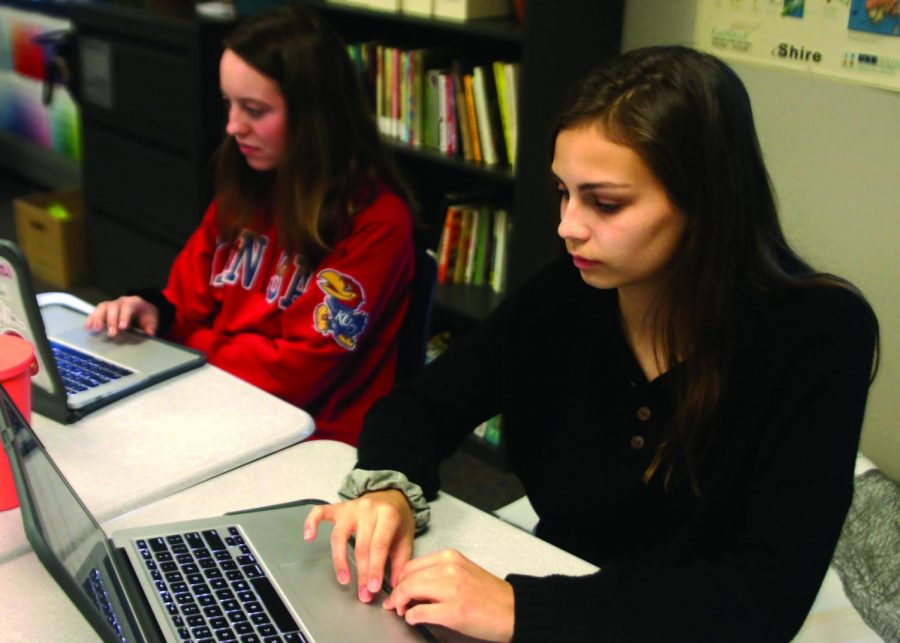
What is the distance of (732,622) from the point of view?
3.46 ft

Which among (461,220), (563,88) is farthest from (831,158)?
(461,220)

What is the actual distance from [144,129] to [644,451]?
2.77 meters

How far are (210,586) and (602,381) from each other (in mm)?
548

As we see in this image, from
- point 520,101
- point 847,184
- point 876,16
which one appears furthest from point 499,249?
point 876,16

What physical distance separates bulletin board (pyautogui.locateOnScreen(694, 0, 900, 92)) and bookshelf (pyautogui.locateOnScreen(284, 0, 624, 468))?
296mm

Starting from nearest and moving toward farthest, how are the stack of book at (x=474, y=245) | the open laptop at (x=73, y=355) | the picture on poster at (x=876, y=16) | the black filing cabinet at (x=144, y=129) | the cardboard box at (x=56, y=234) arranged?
the open laptop at (x=73, y=355)
the picture on poster at (x=876, y=16)
the stack of book at (x=474, y=245)
the black filing cabinet at (x=144, y=129)
the cardboard box at (x=56, y=234)

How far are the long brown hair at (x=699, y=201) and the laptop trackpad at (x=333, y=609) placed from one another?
38cm

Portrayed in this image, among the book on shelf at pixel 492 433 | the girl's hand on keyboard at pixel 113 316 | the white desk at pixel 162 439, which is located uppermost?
the girl's hand on keyboard at pixel 113 316

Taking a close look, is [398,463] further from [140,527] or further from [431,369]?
[140,527]

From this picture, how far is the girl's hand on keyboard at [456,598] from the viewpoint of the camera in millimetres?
1019

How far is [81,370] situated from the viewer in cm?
159

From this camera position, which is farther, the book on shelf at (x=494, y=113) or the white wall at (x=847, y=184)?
the book on shelf at (x=494, y=113)

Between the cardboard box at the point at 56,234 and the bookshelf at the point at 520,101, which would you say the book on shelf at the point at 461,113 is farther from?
the cardboard box at the point at 56,234

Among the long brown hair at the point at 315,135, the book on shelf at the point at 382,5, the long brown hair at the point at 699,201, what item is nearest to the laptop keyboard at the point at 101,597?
the long brown hair at the point at 699,201
